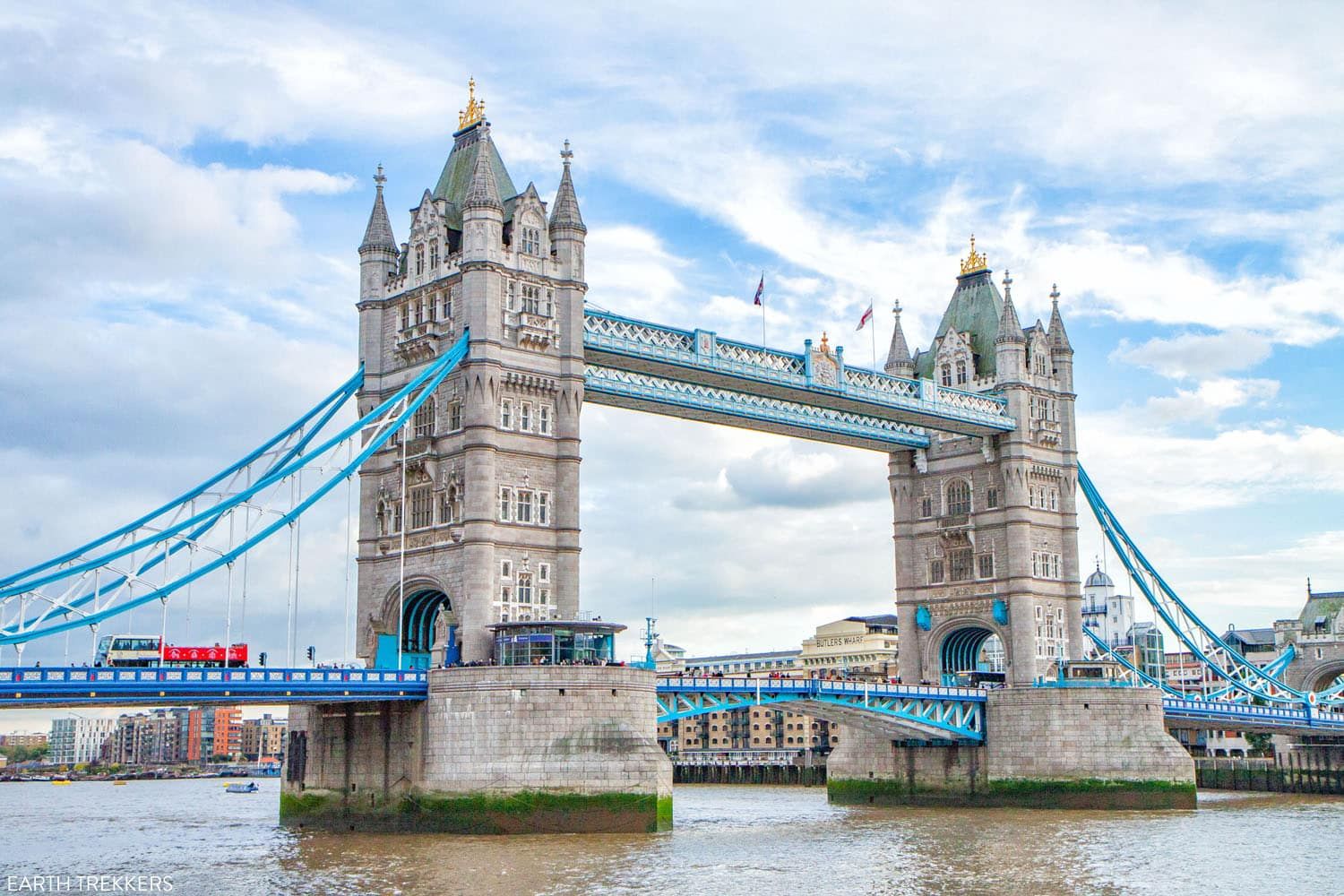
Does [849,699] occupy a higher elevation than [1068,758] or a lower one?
higher

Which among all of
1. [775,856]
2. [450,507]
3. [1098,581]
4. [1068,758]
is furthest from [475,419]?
[1098,581]

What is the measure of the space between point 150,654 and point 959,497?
44.9 meters

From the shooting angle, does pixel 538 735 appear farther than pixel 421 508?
No

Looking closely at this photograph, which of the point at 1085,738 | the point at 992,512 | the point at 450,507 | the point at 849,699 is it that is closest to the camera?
the point at 450,507

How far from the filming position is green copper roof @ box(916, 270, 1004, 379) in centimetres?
8462

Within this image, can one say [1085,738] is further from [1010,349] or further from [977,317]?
[977,317]

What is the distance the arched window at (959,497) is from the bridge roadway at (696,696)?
37.3 feet

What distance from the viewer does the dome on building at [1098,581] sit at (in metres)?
170

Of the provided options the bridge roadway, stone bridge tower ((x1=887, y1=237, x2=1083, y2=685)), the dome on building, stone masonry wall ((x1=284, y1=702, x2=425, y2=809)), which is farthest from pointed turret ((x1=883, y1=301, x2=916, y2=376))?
the dome on building

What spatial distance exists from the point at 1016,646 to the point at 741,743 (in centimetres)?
7709

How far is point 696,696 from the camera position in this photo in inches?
2511

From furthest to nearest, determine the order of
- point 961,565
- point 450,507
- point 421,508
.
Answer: point 961,565, point 421,508, point 450,507

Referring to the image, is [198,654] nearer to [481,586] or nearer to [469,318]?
[481,586]

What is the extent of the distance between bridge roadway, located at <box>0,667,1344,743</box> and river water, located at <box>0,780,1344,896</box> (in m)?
4.57
